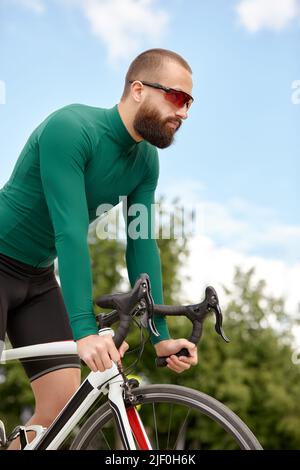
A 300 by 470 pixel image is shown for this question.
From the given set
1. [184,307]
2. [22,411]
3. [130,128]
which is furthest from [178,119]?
[22,411]

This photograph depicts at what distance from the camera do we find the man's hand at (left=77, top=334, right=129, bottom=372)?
258cm

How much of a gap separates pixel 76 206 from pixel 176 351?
0.73 m

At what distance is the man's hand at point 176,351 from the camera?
2893mm

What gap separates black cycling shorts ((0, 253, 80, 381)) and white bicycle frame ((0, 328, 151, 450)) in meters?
0.11

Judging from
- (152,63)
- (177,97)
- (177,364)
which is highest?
(152,63)

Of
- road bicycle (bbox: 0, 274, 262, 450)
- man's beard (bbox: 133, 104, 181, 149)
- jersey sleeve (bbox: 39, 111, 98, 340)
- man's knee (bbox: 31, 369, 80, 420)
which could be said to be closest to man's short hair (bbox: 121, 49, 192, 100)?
man's beard (bbox: 133, 104, 181, 149)

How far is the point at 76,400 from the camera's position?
9.52 feet

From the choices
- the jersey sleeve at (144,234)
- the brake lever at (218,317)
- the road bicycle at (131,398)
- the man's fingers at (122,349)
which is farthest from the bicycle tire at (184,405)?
the jersey sleeve at (144,234)

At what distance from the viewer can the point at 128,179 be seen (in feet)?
10.5

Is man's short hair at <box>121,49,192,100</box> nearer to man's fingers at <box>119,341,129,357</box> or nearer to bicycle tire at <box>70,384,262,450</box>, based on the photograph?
man's fingers at <box>119,341,129,357</box>

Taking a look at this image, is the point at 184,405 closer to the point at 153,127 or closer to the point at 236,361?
the point at 153,127

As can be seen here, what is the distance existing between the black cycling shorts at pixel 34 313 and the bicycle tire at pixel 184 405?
0.50 meters

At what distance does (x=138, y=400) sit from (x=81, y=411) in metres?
0.29

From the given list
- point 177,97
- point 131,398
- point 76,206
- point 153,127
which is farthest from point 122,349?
point 177,97
